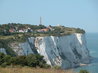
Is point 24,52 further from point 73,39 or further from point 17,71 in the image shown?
point 17,71

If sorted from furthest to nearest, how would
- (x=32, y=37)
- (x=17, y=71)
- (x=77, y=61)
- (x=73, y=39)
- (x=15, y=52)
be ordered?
(x=73, y=39) < (x=77, y=61) < (x=32, y=37) < (x=15, y=52) < (x=17, y=71)

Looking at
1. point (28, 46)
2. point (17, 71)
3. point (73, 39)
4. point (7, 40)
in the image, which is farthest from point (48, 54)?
point (17, 71)

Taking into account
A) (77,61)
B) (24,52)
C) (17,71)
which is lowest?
(77,61)

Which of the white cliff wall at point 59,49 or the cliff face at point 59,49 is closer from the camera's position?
the cliff face at point 59,49

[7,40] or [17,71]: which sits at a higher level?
[17,71]

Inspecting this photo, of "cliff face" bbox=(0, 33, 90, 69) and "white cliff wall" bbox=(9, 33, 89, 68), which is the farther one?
"white cliff wall" bbox=(9, 33, 89, 68)
